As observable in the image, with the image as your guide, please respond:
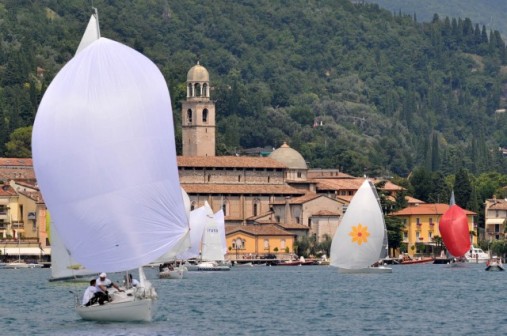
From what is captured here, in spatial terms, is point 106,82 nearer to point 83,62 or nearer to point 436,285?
point 83,62

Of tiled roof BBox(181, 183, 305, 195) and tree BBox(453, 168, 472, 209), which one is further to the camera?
tree BBox(453, 168, 472, 209)

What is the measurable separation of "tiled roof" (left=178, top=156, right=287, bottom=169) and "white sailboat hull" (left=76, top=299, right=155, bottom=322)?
9093cm

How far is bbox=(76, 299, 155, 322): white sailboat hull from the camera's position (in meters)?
49.5

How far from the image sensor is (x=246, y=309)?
62844 millimetres

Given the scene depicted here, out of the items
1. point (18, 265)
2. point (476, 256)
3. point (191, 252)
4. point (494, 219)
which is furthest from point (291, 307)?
point (494, 219)

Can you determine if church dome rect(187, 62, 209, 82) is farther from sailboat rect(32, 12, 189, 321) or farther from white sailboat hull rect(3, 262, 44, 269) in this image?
sailboat rect(32, 12, 189, 321)

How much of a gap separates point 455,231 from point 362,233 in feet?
74.4

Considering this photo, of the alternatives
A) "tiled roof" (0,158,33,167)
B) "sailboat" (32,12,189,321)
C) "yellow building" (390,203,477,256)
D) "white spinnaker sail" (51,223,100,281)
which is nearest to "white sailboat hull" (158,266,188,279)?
"white spinnaker sail" (51,223,100,281)

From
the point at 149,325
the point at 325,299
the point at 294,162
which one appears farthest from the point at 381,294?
the point at 294,162

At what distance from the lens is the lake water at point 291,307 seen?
52.4m

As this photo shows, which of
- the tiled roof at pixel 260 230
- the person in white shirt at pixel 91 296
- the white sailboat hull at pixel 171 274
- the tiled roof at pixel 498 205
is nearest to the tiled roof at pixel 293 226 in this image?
the tiled roof at pixel 260 230

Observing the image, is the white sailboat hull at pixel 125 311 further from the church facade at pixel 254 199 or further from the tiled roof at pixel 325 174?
the tiled roof at pixel 325 174

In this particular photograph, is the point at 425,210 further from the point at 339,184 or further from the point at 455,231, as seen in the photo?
the point at 455,231

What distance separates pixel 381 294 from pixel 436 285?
1063 cm
